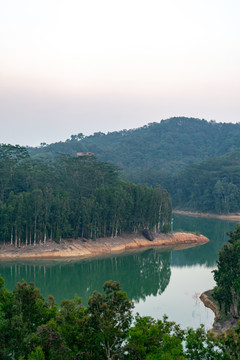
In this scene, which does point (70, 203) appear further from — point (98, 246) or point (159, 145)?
point (159, 145)

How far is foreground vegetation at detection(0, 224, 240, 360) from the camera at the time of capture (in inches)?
478

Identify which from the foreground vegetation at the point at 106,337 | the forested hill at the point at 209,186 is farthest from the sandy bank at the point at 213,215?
the foreground vegetation at the point at 106,337

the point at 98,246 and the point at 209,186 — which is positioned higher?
the point at 209,186

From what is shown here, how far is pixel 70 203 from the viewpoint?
49.5 metres

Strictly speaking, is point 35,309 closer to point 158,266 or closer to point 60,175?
point 158,266

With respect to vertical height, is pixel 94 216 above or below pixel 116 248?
above

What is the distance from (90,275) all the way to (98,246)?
8516 mm

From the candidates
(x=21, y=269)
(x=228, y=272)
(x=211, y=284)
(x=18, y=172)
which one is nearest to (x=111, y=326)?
(x=228, y=272)

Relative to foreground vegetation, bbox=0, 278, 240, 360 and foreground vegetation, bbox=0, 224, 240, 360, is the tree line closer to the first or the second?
foreground vegetation, bbox=0, 224, 240, 360

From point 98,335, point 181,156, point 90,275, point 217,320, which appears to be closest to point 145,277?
point 90,275

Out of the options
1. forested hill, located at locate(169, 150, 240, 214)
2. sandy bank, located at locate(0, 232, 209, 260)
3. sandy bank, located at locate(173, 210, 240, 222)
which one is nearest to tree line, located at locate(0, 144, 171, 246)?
sandy bank, located at locate(0, 232, 209, 260)

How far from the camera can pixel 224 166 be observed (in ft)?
333

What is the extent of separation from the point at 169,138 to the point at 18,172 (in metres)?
121

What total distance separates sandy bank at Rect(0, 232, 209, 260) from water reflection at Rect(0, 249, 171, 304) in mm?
1750
